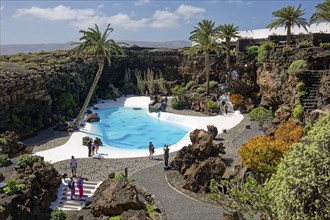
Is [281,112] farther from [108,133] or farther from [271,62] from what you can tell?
[108,133]

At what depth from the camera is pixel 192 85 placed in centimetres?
5256

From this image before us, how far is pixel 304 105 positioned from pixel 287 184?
63.1ft

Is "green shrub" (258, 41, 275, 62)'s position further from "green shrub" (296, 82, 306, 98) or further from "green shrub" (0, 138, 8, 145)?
"green shrub" (0, 138, 8, 145)

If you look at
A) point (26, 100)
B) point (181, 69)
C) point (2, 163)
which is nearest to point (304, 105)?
point (2, 163)

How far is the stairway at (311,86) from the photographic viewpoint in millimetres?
26297

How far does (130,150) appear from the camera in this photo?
29609 millimetres

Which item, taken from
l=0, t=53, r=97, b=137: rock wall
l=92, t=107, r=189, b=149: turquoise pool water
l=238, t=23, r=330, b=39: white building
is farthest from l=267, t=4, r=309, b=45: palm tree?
l=0, t=53, r=97, b=137: rock wall

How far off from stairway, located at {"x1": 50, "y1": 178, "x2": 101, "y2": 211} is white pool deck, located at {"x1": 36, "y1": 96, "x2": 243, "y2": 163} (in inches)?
203

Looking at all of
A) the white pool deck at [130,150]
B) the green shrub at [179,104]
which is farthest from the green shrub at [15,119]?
the green shrub at [179,104]

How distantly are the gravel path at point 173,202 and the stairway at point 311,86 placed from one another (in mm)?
12667

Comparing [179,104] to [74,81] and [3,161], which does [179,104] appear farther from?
[3,161]

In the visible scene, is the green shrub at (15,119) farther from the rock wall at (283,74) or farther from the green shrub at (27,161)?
the rock wall at (283,74)

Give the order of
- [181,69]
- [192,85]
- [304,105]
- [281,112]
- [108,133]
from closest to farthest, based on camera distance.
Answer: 1. [304,105]
2. [281,112]
3. [108,133]
4. [192,85]
5. [181,69]

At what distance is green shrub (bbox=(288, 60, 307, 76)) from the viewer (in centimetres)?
2864
